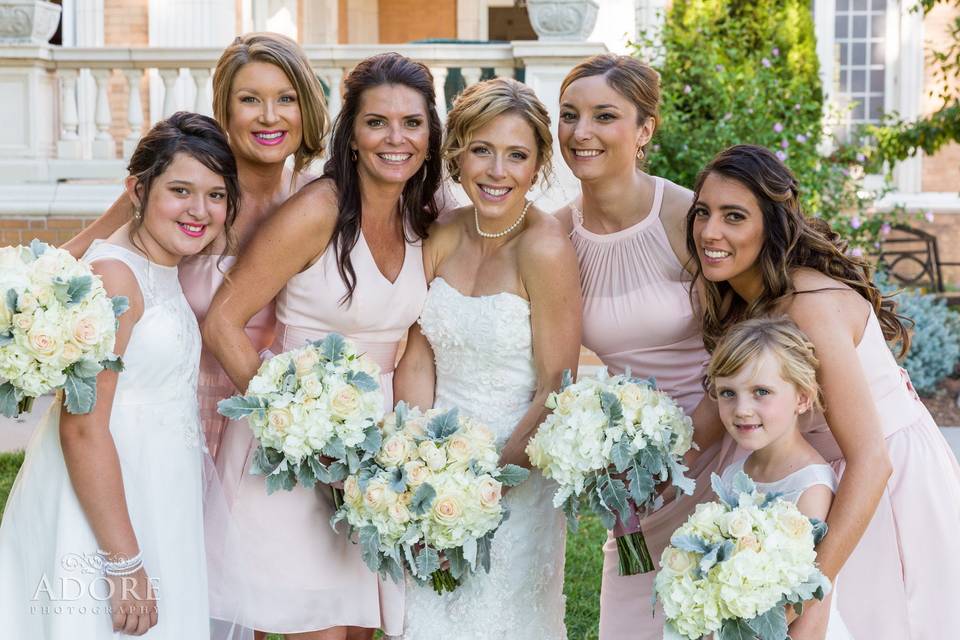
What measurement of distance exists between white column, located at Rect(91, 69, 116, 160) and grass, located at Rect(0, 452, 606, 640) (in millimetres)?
3273

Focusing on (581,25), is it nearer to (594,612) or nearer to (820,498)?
(594,612)

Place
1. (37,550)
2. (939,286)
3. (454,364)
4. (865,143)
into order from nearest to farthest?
(37,550) → (454,364) → (939,286) → (865,143)

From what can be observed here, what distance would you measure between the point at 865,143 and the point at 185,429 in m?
15.9

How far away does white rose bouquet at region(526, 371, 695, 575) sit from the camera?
3.30 m

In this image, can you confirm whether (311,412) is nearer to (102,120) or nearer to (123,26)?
(102,120)

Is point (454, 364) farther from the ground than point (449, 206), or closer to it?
closer to it

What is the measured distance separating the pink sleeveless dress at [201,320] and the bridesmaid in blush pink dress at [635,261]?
1.22m

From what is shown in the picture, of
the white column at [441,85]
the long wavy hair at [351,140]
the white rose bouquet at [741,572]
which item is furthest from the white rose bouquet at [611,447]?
the white column at [441,85]

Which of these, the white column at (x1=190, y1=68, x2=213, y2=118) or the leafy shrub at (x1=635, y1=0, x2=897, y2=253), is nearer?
the white column at (x1=190, y1=68, x2=213, y2=118)

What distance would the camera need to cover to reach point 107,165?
375 inches

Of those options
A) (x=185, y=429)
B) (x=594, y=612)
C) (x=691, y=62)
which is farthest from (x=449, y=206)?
(x=691, y=62)

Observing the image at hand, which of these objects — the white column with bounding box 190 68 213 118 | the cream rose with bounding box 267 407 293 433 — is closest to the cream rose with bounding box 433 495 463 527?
the cream rose with bounding box 267 407 293 433

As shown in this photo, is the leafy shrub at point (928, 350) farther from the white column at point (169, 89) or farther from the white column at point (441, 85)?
the white column at point (169, 89)

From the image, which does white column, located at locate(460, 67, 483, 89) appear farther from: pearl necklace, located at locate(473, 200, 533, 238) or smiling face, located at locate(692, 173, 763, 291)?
smiling face, located at locate(692, 173, 763, 291)
